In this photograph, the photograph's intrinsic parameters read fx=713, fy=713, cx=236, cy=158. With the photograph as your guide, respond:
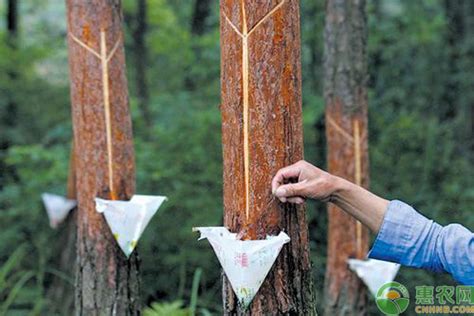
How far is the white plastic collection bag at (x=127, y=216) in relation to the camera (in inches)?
157

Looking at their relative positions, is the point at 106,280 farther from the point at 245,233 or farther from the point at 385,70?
the point at 385,70

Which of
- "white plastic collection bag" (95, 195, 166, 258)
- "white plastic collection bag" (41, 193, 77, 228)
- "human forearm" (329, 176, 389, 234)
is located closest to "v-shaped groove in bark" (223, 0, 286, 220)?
"human forearm" (329, 176, 389, 234)

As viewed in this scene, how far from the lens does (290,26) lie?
272 centimetres

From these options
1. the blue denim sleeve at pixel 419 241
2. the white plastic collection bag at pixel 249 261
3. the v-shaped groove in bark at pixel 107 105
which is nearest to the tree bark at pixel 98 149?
the v-shaped groove in bark at pixel 107 105

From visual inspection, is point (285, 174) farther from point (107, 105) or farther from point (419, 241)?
point (107, 105)

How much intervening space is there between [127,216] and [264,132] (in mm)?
1574

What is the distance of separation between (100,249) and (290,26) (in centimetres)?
196

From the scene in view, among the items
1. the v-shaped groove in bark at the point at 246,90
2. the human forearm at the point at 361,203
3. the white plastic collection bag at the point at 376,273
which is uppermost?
the v-shaped groove in bark at the point at 246,90

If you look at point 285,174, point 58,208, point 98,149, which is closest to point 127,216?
point 98,149

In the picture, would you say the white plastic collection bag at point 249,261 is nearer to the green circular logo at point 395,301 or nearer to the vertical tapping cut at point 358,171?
the green circular logo at point 395,301

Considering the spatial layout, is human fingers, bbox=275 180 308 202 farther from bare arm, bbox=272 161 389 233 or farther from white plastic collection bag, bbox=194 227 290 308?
white plastic collection bag, bbox=194 227 290 308

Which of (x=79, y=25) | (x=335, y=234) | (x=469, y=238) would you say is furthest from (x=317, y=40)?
(x=469, y=238)

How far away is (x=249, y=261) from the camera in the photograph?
2.61m

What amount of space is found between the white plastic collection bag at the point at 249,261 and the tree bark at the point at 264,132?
0.04 meters
